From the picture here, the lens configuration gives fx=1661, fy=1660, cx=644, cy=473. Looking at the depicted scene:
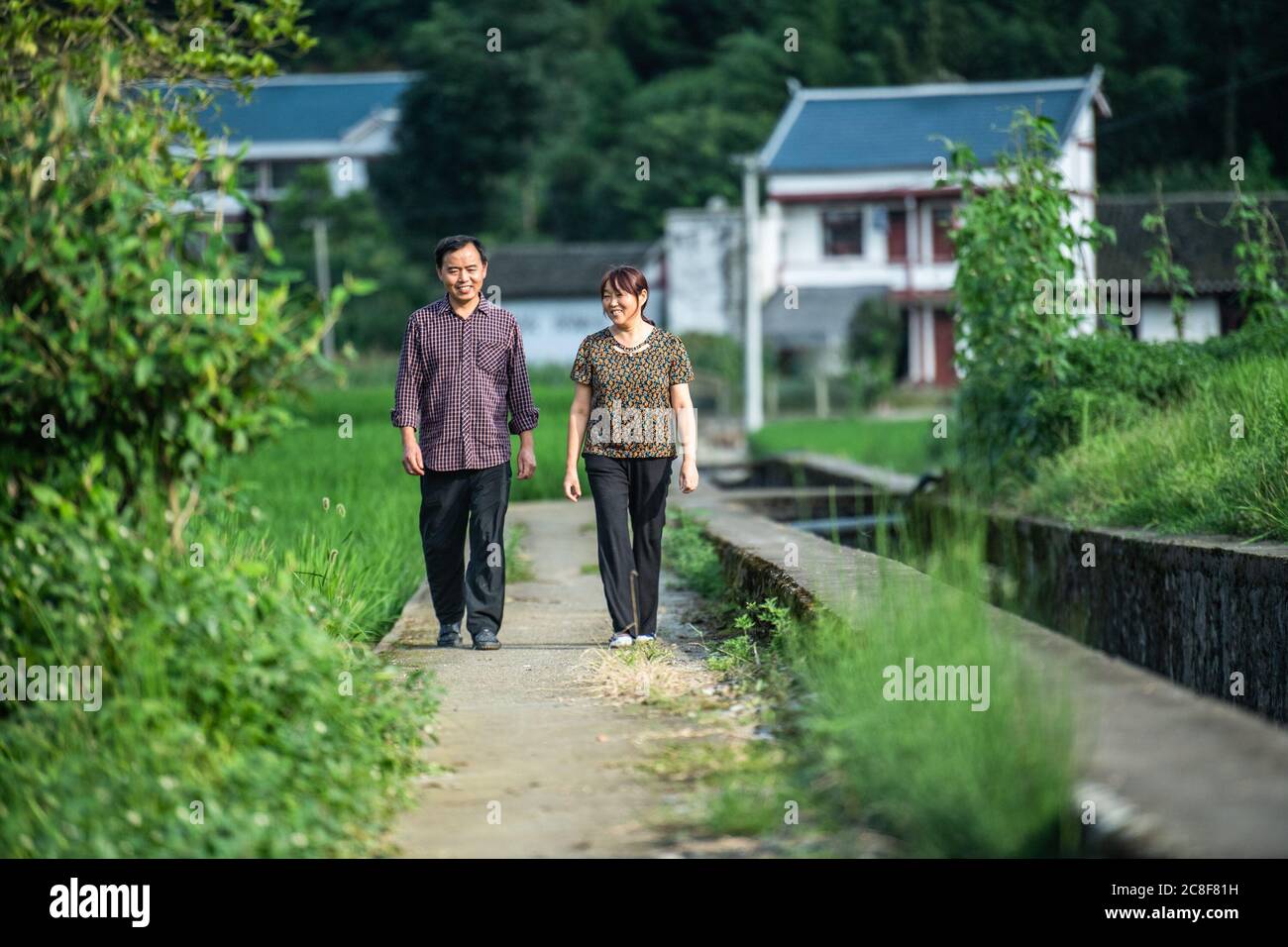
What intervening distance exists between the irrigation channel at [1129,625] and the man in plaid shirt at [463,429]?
1245mm

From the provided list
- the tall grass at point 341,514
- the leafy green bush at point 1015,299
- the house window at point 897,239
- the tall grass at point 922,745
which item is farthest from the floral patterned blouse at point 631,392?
the house window at point 897,239

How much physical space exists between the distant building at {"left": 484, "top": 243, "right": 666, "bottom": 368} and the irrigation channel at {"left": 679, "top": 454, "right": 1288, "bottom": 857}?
39.4 metres

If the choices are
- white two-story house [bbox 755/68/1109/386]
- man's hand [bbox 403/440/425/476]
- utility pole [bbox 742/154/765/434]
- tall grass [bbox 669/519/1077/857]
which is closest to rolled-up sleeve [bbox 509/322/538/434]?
man's hand [bbox 403/440/425/476]

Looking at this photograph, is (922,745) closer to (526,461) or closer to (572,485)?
(572,485)

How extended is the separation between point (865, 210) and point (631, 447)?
4220 cm

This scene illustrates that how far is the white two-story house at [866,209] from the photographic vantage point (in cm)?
4625

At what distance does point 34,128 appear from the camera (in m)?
4.57

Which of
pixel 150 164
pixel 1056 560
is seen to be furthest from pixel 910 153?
pixel 150 164

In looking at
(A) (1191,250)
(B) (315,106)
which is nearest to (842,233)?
(A) (1191,250)

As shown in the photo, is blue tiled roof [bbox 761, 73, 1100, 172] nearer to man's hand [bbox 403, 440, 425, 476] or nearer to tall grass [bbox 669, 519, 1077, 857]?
man's hand [bbox 403, 440, 425, 476]

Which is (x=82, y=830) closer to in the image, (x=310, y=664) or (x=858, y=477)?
(x=310, y=664)

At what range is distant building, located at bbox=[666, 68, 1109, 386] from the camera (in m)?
46.2

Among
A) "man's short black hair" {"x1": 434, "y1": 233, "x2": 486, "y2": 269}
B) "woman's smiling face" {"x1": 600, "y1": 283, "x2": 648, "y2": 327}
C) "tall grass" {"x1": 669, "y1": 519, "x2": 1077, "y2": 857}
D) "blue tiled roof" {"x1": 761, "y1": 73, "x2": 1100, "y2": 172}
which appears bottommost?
"tall grass" {"x1": 669, "y1": 519, "x2": 1077, "y2": 857}
